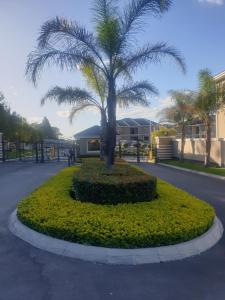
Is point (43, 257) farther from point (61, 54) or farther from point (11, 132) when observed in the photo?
point (11, 132)

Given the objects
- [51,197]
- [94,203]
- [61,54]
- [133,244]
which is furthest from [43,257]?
[61,54]

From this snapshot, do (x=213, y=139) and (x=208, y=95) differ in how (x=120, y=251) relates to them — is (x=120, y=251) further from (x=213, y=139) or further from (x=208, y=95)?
(x=213, y=139)

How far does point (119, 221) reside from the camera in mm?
6707

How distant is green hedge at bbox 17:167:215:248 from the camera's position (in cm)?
603

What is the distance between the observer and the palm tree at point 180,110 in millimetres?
25138

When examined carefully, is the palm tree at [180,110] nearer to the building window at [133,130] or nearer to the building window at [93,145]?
the building window at [93,145]

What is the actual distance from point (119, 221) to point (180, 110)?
20706 mm

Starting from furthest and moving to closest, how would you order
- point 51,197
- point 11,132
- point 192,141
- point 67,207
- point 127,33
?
point 11,132, point 192,141, point 127,33, point 51,197, point 67,207

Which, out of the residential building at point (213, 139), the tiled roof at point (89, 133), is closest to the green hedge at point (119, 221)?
the residential building at point (213, 139)

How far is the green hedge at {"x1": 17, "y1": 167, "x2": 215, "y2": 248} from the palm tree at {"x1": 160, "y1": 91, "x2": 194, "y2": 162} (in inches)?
672

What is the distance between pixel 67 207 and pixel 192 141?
69.4 feet

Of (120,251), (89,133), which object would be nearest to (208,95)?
(89,133)

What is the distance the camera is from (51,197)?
9188 millimetres

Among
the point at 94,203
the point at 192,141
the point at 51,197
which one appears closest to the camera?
the point at 94,203
